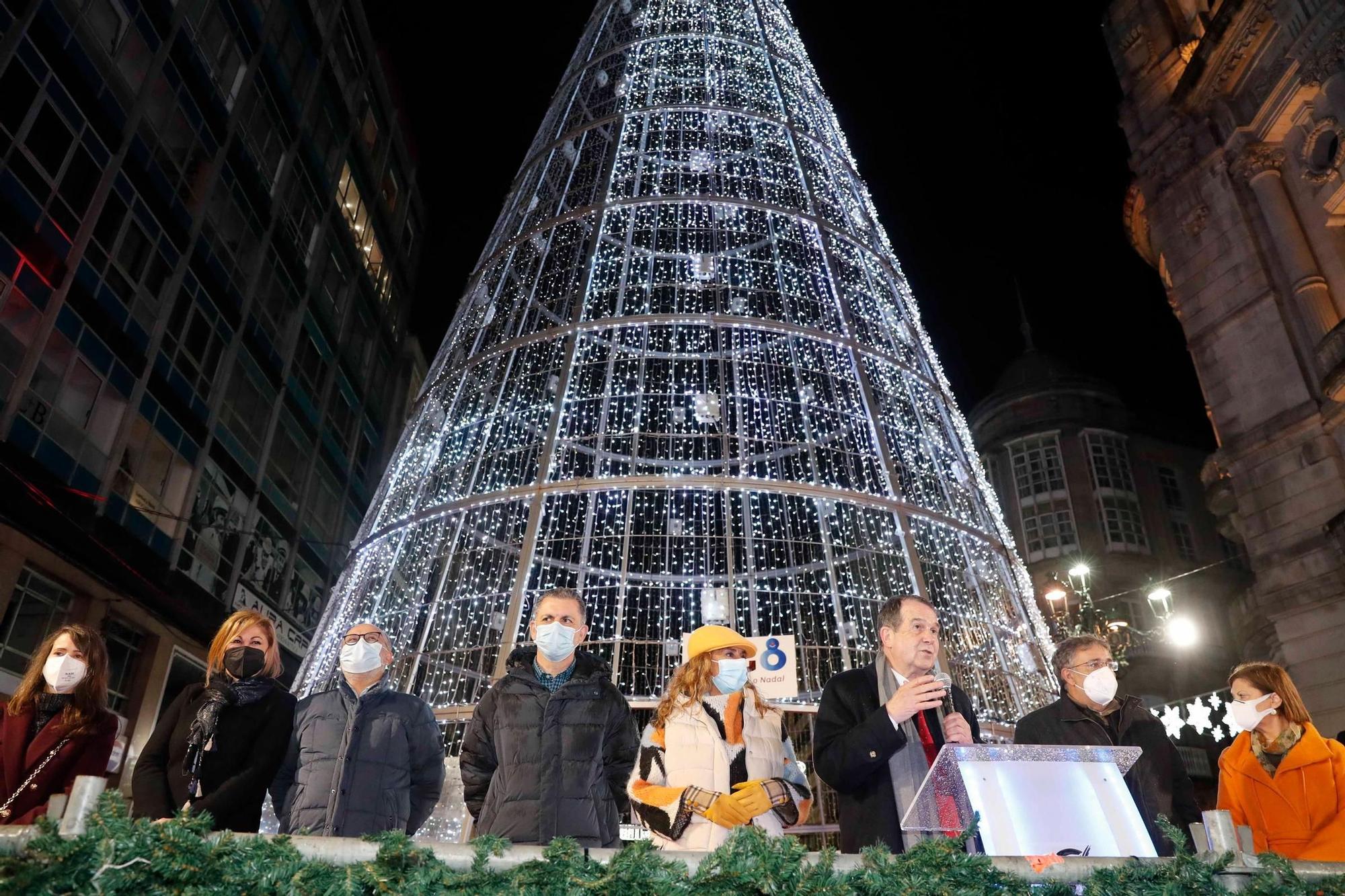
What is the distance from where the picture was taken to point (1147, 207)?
2106 centimetres

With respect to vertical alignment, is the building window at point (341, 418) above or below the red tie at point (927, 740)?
above

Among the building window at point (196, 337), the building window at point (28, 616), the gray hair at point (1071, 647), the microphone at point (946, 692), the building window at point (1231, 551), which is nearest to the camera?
the microphone at point (946, 692)

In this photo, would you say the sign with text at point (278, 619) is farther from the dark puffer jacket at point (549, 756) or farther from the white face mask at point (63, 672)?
the dark puffer jacket at point (549, 756)

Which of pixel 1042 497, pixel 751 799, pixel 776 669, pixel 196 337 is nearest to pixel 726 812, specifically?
pixel 751 799

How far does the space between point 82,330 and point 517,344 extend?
11557mm

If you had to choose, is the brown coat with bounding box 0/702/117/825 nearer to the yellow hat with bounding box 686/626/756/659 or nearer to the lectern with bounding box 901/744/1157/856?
the yellow hat with bounding box 686/626/756/659

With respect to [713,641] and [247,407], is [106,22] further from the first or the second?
[713,641]

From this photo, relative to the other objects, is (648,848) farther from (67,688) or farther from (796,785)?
(67,688)

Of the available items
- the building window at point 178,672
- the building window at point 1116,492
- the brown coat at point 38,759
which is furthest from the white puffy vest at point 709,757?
the building window at point 1116,492

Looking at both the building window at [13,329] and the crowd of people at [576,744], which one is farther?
the building window at [13,329]

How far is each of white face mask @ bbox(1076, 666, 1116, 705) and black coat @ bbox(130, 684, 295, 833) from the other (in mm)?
3349

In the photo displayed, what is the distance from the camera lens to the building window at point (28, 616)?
548 inches

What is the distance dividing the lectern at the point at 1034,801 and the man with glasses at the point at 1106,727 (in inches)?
60.2

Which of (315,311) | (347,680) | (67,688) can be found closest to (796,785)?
(347,680)
